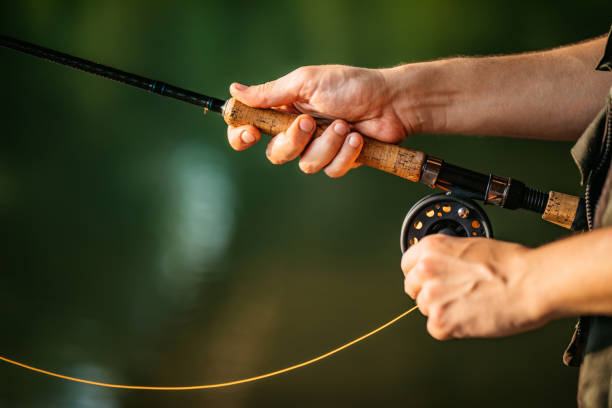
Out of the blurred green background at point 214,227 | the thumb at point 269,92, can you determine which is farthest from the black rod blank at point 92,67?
the blurred green background at point 214,227

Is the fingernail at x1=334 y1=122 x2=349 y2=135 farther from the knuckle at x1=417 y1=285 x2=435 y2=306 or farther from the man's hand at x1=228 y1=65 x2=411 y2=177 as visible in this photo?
the knuckle at x1=417 y1=285 x2=435 y2=306

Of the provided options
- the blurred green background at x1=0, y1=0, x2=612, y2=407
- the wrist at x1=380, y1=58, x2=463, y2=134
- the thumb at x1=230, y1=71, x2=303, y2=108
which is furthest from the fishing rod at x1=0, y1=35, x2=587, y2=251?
the blurred green background at x1=0, y1=0, x2=612, y2=407

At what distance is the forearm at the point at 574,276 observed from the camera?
0.56m

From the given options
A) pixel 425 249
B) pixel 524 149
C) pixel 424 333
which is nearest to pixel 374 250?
pixel 424 333

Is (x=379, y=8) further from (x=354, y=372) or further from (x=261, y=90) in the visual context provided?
(x=354, y=372)

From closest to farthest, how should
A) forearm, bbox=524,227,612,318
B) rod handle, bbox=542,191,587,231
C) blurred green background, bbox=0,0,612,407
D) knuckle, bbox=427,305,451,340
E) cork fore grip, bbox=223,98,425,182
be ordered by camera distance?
forearm, bbox=524,227,612,318
knuckle, bbox=427,305,451,340
rod handle, bbox=542,191,587,231
cork fore grip, bbox=223,98,425,182
blurred green background, bbox=0,0,612,407

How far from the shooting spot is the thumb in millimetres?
1056

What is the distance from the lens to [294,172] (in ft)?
6.63

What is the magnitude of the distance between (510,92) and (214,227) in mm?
1313

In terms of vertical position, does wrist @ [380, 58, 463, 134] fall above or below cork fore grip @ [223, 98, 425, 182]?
above

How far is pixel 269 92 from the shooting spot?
1.07m

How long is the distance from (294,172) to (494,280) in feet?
4.65

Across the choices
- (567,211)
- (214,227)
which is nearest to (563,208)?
(567,211)

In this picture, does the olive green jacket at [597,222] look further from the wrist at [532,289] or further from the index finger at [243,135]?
the index finger at [243,135]
